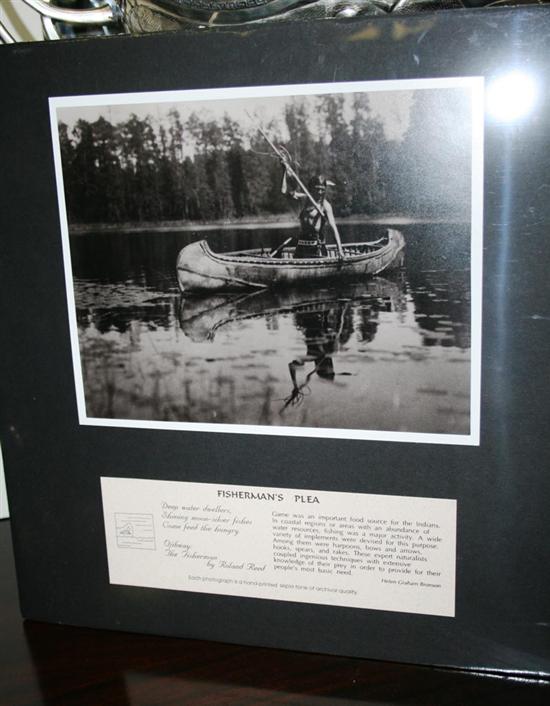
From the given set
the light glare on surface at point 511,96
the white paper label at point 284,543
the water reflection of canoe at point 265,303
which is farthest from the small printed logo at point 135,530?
the light glare on surface at point 511,96

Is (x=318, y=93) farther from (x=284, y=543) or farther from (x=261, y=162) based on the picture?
(x=284, y=543)

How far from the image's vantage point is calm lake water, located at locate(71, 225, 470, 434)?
0.41 meters

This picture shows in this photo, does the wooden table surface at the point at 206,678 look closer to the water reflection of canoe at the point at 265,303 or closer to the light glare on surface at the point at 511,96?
the water reflection of canoe at the point at 265,303

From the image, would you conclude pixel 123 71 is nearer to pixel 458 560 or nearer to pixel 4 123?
pixel 4 123

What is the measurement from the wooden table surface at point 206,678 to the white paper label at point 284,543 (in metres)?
0.04

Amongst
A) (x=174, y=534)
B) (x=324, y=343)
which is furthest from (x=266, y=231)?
(x=174, y=534)

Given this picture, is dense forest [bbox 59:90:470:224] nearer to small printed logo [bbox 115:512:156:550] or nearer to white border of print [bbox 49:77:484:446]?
white border of print [bbox 49:77:484:446]

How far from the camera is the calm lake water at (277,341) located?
1.33ft

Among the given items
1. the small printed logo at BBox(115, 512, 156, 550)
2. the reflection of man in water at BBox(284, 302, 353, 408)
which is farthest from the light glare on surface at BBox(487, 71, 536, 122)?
the small printed logo at BBox(115, 512, 156, 550)

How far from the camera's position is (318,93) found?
394 mm

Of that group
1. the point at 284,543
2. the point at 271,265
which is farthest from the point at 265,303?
the point at 284,543

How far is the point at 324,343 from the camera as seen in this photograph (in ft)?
1.37

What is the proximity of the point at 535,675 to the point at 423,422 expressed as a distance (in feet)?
0.53

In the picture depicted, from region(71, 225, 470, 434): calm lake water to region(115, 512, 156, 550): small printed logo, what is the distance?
65mm
